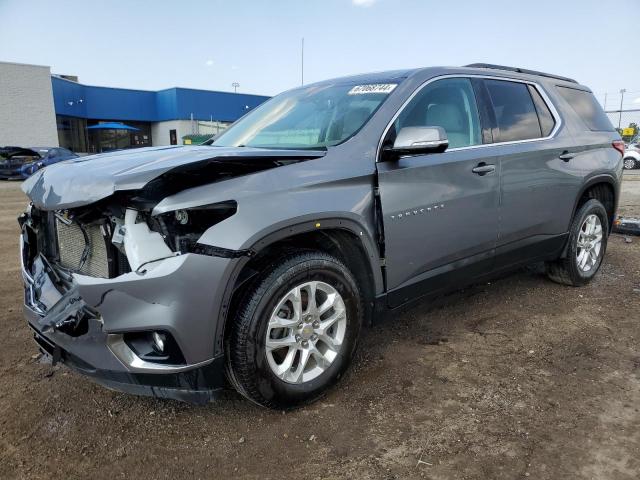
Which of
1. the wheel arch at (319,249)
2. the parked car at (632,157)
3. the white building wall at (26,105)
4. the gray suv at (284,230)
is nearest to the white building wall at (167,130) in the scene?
the white building wall at (26,105)

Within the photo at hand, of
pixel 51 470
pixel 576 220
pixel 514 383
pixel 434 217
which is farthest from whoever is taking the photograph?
pixel 576 220

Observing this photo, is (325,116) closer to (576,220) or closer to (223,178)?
(223,178)

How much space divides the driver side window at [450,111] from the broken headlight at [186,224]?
4.80 feet

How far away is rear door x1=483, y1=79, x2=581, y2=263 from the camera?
12.0 feet

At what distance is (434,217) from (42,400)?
2.56m

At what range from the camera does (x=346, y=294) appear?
2680mm

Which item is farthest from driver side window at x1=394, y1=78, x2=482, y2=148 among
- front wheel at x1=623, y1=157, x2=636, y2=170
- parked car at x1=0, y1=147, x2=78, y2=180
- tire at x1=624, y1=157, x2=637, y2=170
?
front wheel at x1=623, y1=157, x2=636, y2=170

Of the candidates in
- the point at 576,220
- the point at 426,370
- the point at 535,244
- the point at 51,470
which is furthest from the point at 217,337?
the point at 576,220

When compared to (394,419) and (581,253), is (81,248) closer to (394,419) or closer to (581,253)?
(394,419)

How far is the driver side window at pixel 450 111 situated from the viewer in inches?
125

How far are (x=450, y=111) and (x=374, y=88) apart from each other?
592 mm

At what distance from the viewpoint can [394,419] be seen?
257 cm

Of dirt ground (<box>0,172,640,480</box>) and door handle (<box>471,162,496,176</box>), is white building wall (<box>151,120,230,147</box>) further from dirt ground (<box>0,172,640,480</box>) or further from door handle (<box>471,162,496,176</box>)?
dirt ground (<box>0,172,640,480</box>)

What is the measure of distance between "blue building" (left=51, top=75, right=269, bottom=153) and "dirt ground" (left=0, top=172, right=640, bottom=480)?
33.0 metres
